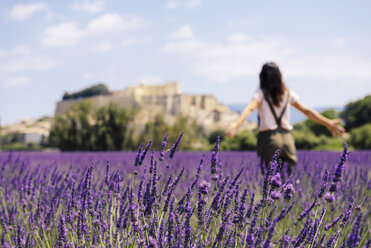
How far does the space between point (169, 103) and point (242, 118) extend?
217 ft

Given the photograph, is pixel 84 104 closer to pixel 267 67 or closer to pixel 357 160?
pixel 357 160

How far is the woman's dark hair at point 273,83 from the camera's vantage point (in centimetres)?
324

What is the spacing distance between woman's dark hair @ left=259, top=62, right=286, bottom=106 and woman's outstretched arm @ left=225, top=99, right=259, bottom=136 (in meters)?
0.15

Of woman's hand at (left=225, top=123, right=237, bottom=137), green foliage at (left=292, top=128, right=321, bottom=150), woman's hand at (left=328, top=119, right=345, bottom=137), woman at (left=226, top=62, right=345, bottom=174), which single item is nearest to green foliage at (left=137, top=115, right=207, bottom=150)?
green foliage at (left=292, top=128, right=321, bottom=150)

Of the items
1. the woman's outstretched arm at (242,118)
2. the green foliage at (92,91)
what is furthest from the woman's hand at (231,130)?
the green foliage at (92,91)

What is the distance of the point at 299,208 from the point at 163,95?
220 ft

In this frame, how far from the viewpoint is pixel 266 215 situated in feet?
4.17

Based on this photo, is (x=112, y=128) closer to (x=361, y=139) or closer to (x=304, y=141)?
(x=304, y=141)

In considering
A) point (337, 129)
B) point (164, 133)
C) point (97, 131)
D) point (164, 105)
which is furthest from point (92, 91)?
point (337, 129)

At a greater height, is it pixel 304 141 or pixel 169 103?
pixel 169 103

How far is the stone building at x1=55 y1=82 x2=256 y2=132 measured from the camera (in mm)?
64188

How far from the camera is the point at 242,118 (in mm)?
2840

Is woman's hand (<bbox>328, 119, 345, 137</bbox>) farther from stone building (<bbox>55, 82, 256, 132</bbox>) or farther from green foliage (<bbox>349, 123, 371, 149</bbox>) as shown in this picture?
stone building (<bbox>55, 82, 256, 132</bbox>)

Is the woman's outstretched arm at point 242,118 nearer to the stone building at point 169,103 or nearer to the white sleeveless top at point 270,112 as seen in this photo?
the white sleeveless top at point 270,112
